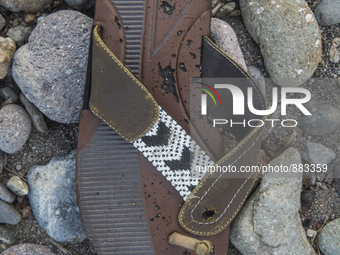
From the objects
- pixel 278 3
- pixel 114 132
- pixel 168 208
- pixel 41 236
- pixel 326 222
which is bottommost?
pixel 41 236

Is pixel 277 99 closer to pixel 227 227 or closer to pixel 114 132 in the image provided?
Result: pixel 227 227

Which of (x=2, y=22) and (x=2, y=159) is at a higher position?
(x=2, y=22)

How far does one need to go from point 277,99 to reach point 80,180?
1317 mm

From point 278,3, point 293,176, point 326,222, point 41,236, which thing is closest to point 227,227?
point 293,176

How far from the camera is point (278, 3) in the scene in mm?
1707

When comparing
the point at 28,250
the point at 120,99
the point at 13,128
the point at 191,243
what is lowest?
the point at 28,250

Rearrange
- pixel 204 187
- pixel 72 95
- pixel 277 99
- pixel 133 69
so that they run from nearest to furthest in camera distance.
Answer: pixel 204 187 < pixel 133 69 < pixel 72 95 < pixel 277 99

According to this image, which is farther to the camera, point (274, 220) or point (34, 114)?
point (34, 114)

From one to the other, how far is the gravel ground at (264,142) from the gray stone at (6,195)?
6cm

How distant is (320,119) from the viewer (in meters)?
1.78

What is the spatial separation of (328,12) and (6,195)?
230 centimetres

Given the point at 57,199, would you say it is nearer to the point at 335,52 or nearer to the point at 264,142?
the point at 264,142

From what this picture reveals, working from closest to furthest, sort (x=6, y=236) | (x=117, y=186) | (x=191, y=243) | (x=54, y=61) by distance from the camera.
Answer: (x=191, y=243) → (x=117, y=186) → (x=54, y=61) → (x=6, y=236)

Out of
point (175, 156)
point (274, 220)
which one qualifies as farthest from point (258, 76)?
point (274, 220)
